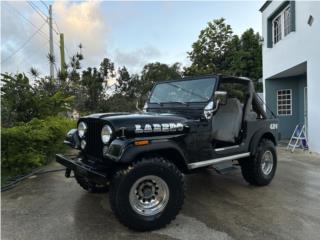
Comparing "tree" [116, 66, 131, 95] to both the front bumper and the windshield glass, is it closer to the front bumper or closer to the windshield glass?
the windshield glass

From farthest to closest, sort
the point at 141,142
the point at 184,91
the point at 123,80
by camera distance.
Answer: the point at 123,80
the point at 184,91
the point at 141,142

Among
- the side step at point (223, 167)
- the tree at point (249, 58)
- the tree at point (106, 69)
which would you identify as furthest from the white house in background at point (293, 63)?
the tree at point (106, 69)

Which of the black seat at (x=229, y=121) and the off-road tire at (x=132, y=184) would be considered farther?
the black seat at (x=229, y=121)

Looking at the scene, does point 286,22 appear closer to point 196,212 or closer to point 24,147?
point 196,212

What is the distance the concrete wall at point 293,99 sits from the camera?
41.8 ft

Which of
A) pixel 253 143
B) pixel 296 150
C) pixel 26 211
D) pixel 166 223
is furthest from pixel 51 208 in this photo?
pixel 296 150

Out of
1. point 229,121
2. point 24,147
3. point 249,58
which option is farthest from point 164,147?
point 249,58

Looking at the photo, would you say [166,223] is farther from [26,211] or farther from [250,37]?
[250,37]

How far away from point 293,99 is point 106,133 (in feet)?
35.4

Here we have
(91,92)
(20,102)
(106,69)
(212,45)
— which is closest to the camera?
(20,102)

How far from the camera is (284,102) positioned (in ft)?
43.3

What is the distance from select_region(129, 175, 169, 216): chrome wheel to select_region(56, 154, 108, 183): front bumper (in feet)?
1.36

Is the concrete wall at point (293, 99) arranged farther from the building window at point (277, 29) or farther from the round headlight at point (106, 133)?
the round headlight at point (106, 133)

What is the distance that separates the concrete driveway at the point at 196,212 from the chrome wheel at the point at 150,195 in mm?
263
